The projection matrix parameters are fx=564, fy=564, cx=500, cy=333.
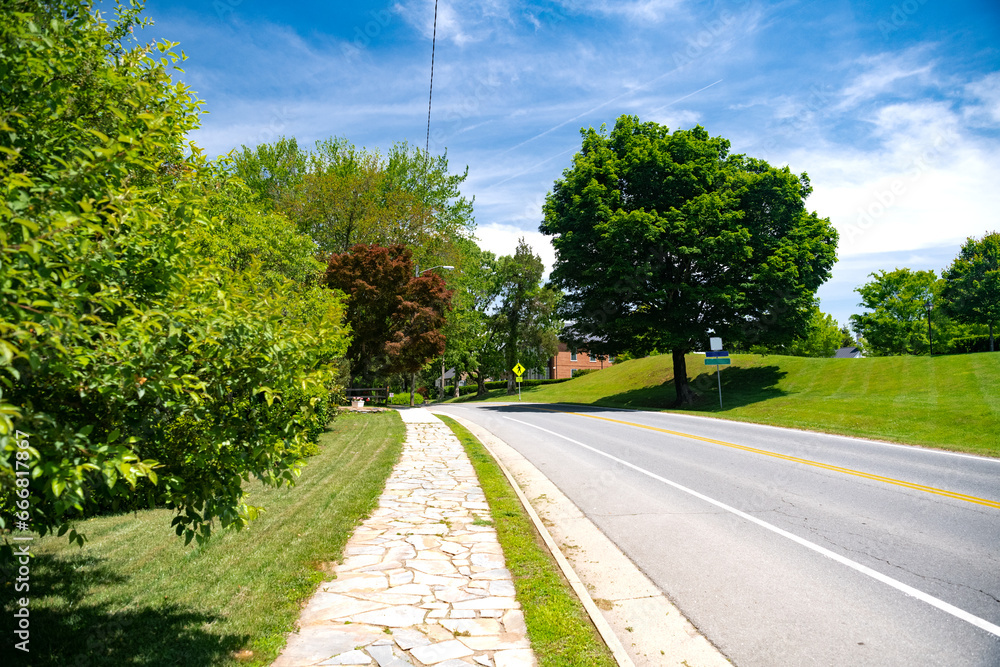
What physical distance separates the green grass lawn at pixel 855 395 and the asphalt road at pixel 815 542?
15.1 ft

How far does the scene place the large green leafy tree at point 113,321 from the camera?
245cm

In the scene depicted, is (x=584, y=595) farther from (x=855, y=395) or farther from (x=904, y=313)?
(x=904, y=313)

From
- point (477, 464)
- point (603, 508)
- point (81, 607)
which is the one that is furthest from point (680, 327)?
point (81, 607)

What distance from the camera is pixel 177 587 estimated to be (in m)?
5.20

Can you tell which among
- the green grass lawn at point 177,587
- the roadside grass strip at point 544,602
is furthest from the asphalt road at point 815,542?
the green grass lawn at point 177,587

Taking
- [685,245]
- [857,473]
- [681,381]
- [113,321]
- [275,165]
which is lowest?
[857,473]

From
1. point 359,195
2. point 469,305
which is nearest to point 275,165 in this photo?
point 359,195

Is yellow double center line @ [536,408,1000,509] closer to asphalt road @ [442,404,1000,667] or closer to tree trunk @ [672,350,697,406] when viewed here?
asphalt road @ [442,404,1000,667]

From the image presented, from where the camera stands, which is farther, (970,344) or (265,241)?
(970,344)

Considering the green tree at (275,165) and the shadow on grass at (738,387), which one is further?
the green tree at (275,165)

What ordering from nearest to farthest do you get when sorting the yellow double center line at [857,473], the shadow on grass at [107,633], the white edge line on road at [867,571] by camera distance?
the shadow on grass at [107,633] → the white edge line on road at [867,571] → the yellow double center line at [857,473]

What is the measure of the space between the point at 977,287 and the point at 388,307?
4077 cm

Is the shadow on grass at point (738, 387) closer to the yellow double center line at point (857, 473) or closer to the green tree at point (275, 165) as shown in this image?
the yellow double center line at point (857, 473)

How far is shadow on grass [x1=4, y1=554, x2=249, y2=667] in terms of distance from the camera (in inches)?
153
